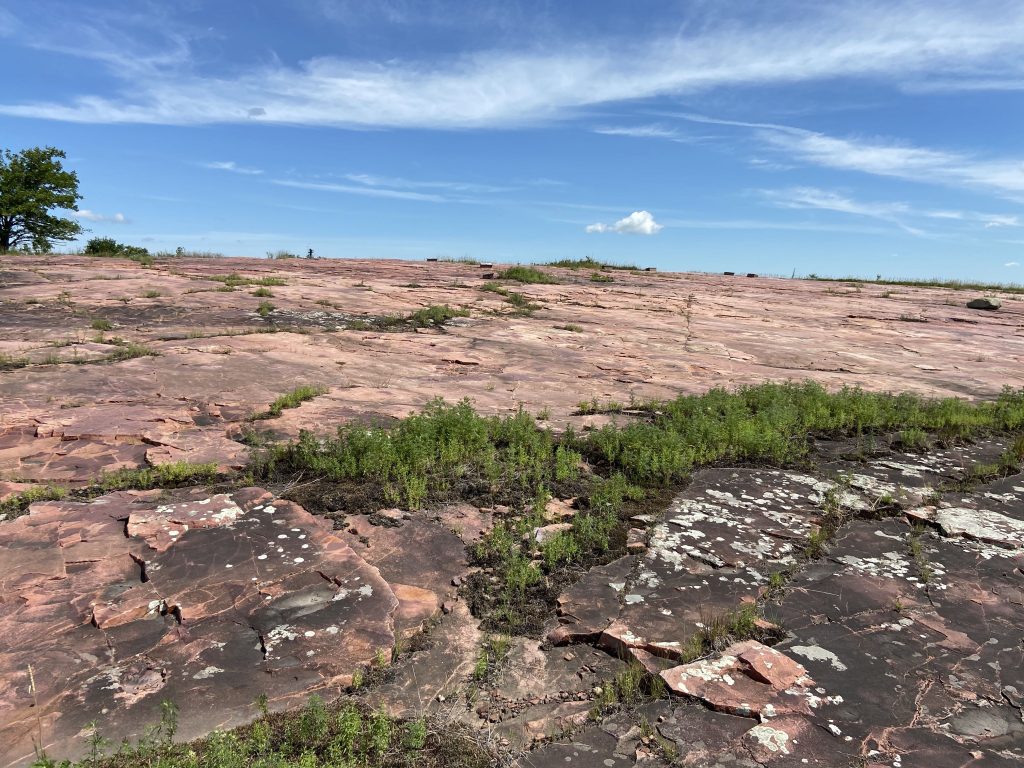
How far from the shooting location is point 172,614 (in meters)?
2.92

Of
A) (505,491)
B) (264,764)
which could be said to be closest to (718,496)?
(505,491)

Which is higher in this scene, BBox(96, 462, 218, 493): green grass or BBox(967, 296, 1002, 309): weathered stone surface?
BBox(967, 296, 1002, 309): weathered stone surface

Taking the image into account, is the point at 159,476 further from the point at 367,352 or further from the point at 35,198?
the point at 35,198

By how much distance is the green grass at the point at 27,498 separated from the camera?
366 cm

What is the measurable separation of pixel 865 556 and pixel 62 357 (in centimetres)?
725

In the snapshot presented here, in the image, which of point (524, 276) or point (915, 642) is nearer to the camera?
point (915, 642)

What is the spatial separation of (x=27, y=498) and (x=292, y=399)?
2.20 metres

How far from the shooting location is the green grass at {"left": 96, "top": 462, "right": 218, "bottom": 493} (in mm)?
4098

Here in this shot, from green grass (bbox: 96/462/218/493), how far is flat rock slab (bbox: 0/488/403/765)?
0.71 feet

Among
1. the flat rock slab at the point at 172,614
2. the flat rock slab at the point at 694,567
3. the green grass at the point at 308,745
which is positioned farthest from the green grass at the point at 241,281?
the green grass at the point at 308,745

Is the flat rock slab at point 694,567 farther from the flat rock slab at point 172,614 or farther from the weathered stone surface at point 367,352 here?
the weathered stone surface at point 367,352

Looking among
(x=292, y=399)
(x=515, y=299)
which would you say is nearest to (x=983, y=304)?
(x=515, y=299)

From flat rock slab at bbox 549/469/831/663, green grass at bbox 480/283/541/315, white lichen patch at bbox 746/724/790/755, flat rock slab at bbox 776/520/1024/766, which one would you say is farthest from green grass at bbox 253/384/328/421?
green grass at bbox 480/283/541/315

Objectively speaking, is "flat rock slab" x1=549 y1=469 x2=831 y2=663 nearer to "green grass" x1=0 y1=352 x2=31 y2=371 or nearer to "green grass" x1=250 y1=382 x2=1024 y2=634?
"green grass" x1=250 y1=382 x2=1024 y2=634
